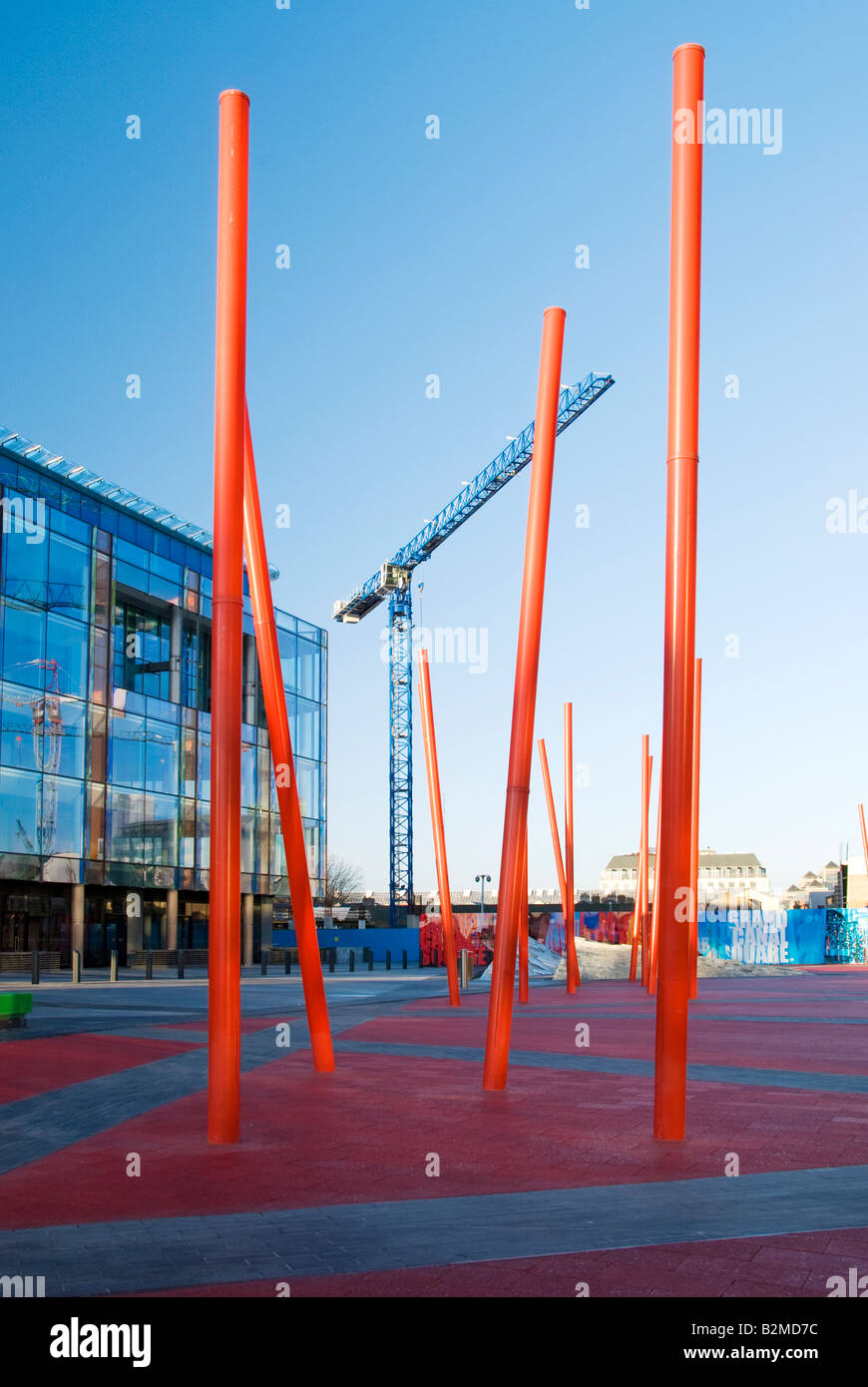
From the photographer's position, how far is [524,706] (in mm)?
11703

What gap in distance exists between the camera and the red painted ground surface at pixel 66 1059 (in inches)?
492

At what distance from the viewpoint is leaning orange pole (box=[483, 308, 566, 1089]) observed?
37.9 feet

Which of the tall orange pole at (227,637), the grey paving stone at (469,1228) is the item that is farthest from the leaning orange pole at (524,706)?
the grey paving stone at (469,1228)

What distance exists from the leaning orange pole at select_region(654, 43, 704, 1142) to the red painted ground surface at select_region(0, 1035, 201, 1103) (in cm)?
625

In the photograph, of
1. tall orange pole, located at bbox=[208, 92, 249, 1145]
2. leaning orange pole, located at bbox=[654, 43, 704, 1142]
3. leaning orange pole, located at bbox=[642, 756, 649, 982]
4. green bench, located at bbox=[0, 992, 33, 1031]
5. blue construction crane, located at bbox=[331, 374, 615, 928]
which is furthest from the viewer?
blue construction crane, located at bbox=[331, 374, 615, 928]

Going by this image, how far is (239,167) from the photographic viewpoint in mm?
9805

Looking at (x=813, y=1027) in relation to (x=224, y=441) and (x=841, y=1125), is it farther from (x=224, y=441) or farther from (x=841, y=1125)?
(x=224, y=441)

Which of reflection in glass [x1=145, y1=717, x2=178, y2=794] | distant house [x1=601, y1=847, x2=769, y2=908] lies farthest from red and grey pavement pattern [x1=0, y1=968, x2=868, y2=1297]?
distant house [x1=601, y1=847, x2=769, y2=908]

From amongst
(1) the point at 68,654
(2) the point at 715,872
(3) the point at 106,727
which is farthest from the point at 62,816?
(2) the point at 715,872

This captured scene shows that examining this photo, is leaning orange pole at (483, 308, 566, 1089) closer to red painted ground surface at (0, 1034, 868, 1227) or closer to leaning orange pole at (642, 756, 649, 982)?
red painted ground surface at (0, 1034, 868, 1227)
